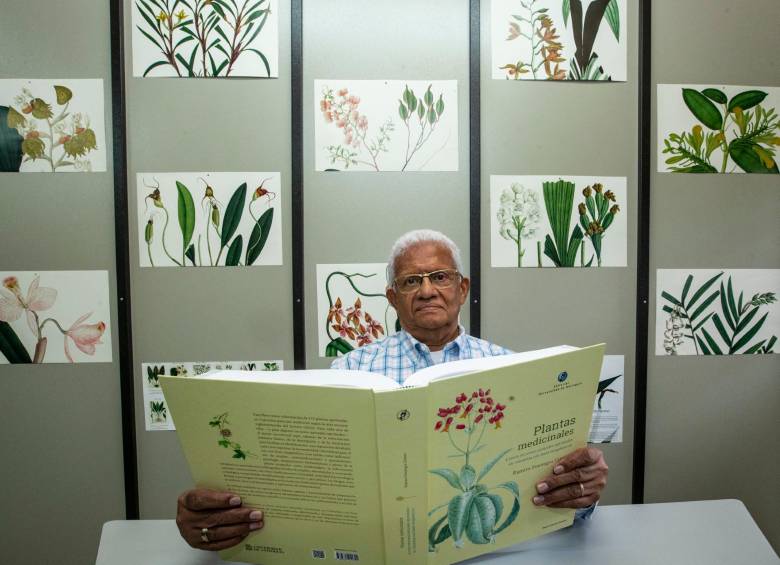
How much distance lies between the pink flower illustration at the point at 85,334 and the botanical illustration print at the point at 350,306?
927 mm

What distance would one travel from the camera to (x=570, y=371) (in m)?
0.95

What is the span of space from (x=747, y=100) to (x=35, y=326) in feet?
10.6

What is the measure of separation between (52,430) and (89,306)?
556 mm

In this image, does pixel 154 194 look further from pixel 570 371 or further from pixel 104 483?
pixel 570 371

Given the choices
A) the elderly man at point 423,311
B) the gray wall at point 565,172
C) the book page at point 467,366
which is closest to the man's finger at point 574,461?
the book page at point 467,366

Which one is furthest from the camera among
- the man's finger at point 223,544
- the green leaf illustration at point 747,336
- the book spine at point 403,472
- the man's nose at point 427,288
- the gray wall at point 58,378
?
the green leaf illustration at point 747,336

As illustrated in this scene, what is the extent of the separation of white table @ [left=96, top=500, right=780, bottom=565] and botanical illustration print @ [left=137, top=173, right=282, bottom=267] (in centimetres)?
128

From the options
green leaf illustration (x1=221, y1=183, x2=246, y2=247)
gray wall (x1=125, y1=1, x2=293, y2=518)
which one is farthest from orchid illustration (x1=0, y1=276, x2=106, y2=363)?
green leaf illustration (x1=221, y1=183, x2=246, y2=247)

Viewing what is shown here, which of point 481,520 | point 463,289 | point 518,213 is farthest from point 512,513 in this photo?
point 518,213

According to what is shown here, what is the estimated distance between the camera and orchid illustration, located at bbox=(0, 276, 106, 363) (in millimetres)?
2154

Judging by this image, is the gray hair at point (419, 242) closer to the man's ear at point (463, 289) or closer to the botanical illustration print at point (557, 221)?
the man's ear at point (463, 289)

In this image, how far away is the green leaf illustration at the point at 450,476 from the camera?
2.89ft

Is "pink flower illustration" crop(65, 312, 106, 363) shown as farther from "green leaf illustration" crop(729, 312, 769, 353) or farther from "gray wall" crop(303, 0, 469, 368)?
"green leaf illustration" crop(729, 312, 769, 353)

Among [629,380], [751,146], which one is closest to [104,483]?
[629,380]
